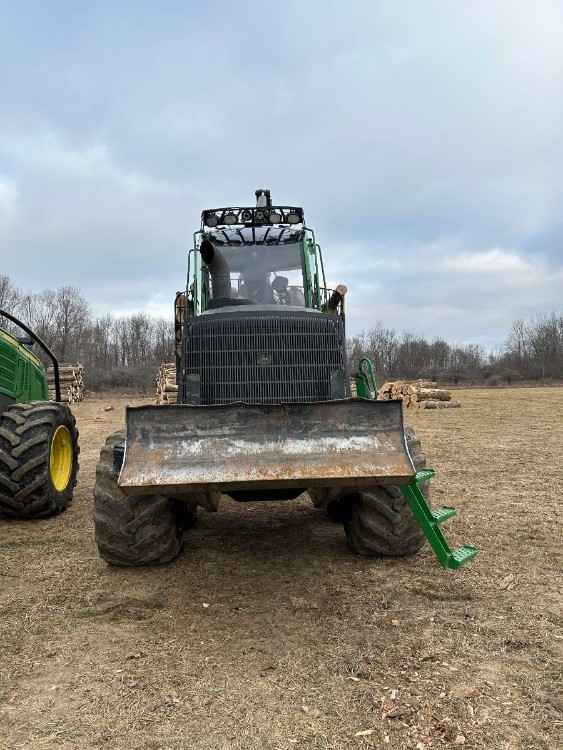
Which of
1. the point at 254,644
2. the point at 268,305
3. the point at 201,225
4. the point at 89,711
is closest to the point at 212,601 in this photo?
the point at 254,644

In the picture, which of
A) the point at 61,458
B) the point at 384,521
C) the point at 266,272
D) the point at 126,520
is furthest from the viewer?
the point at 61,458

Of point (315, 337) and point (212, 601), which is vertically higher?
point (315, 337)

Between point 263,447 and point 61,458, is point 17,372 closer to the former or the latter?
point 61,458

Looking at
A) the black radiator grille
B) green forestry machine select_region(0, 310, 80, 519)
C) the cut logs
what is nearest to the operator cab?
the black radiator grille

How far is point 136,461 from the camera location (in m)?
3.42

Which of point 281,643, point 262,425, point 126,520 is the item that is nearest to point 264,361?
point 262,425

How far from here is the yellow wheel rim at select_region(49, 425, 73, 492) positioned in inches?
258

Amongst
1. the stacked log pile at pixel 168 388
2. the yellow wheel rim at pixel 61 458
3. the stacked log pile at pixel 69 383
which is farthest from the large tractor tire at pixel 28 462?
the stacked log pile at pixel 69 383

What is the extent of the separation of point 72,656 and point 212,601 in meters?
1.00

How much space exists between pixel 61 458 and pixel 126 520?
10.0 feet

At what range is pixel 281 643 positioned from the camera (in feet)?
10.9

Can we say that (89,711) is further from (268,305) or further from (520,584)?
(268,305)

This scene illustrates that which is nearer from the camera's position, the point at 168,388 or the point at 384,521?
the point at 384,521

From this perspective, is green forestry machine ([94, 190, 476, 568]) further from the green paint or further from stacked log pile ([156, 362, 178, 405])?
stacked log pile ([156, 362, 178, 405])
